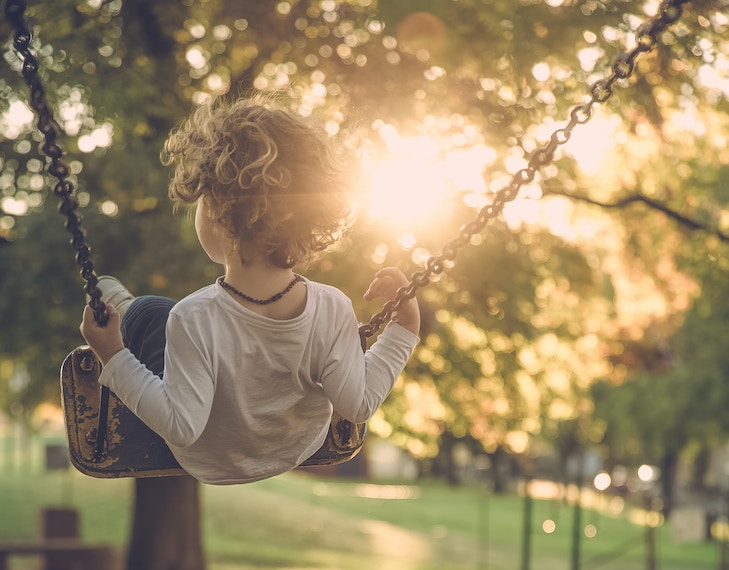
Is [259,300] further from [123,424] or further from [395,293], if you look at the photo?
[123,424]

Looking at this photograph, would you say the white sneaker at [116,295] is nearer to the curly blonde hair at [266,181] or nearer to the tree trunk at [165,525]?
the curly blonde hair at [266,181]

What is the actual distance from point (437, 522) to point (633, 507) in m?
17.9

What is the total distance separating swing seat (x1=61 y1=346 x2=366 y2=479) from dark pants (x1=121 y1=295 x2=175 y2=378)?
0.37 ft

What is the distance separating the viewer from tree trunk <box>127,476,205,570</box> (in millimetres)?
13523

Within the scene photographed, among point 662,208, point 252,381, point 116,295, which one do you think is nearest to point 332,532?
point 662,208

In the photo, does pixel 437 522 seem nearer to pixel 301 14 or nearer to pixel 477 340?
pixel 477 340

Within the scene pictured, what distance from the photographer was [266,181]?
2.53m

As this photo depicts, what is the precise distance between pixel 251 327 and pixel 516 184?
0.85 m

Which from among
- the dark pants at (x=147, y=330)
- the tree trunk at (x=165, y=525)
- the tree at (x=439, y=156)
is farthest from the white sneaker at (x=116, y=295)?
the tree trunk at (x=165, y=525)

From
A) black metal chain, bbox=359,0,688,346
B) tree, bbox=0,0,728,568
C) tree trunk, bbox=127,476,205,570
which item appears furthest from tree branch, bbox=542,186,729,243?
black metal chain, bbox=359,0,688,346

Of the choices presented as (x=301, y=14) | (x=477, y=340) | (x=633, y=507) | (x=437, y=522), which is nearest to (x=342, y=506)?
(x=437, y=522)

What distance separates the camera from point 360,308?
10.3 meters

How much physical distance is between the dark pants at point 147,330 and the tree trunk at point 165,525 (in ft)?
36.0

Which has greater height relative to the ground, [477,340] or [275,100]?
[477,340]
